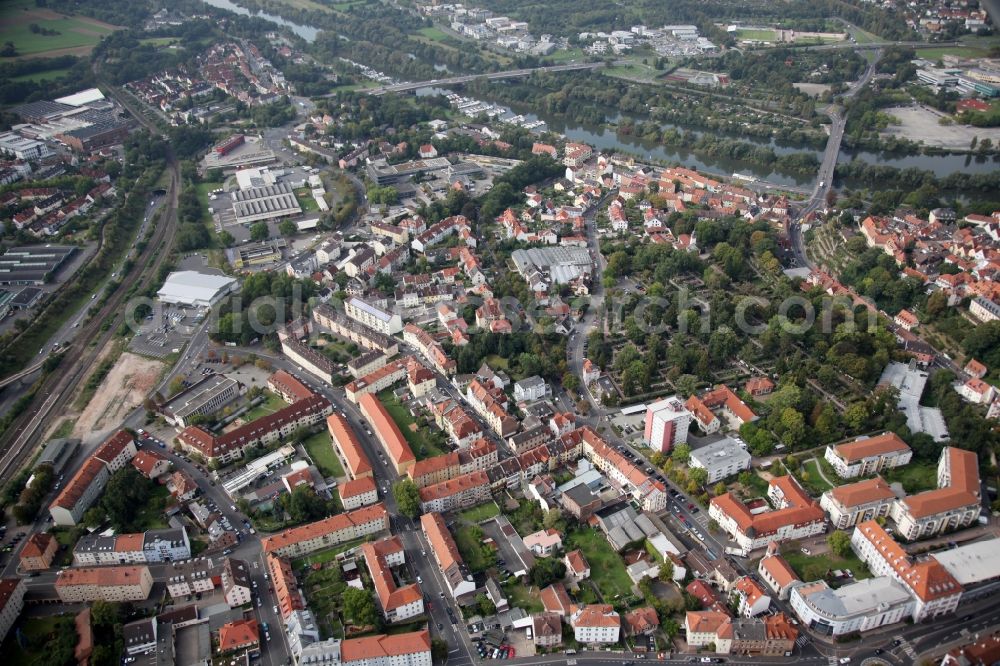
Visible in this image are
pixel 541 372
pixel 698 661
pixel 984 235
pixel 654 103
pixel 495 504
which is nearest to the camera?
pixel 698 661

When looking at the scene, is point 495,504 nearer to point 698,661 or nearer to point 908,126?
point 698,661

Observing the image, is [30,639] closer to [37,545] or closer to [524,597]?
[37,545]

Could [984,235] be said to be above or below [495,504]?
above

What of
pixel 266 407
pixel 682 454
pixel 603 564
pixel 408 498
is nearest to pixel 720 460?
pixel 682 454

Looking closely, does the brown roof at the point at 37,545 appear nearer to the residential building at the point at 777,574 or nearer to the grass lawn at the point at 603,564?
the grass lawn at the point at 603,564

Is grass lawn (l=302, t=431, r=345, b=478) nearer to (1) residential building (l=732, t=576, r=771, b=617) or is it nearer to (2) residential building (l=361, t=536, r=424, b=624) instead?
(2) residential building (l=361, t=536, r=424, b=624)

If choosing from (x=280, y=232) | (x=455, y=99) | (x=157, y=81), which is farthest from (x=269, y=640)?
(x=157, y=81)
